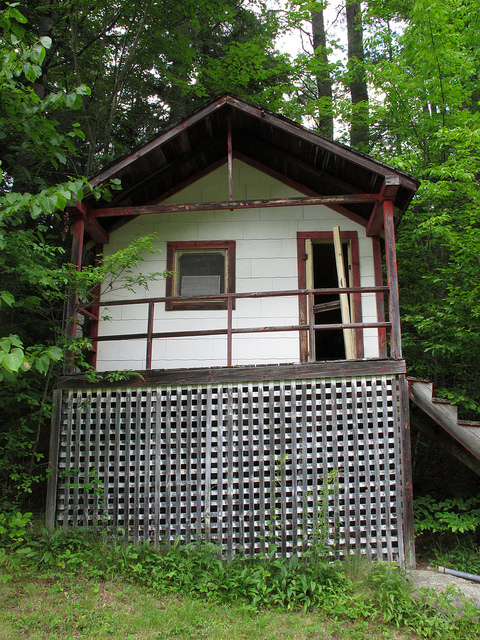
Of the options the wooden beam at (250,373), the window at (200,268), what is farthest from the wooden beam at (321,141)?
the wooden beam at (250,373)

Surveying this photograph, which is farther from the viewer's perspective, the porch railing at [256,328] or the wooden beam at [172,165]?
the wooden beam at [172,165]

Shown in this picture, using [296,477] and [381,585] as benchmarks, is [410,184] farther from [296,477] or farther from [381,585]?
[381,585]

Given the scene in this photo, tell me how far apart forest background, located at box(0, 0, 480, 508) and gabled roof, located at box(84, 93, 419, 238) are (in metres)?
0.95

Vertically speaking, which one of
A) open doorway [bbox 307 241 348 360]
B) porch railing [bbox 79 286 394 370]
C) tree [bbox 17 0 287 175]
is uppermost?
tree [bbox 17 0 287 175]

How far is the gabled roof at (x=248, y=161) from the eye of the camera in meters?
7.60

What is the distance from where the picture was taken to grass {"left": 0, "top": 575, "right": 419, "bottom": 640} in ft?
17.7

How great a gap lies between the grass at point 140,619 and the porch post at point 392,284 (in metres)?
3.08

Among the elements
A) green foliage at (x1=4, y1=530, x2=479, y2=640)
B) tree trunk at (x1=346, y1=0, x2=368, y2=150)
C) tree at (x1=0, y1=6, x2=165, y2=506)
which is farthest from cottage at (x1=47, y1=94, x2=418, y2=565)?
tree trunk at (x1=346, y1=0, x2=368, y2=150)

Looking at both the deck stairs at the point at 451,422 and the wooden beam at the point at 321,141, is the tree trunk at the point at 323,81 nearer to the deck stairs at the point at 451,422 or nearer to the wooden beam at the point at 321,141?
the wooden beam at the point at 321,141

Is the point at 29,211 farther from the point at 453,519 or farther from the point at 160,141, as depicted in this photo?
the point at 453,519

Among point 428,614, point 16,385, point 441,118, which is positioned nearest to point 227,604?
point 428,614

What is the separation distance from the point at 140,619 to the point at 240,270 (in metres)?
5.01

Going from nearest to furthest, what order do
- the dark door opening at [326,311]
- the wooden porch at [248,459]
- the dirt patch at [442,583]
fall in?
the dirt patch at [442,583] < the wooden porch at [248,459] < the dark door opening at [326,311]

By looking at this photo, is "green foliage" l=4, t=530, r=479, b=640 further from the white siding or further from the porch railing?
the white siding
